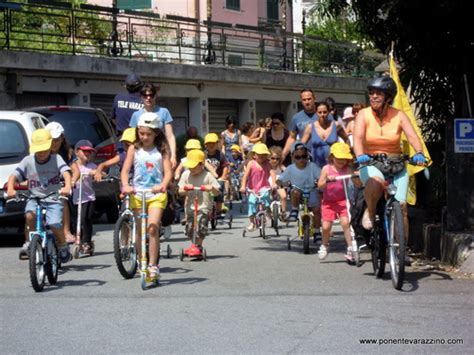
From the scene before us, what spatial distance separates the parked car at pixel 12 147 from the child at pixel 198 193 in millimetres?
2906

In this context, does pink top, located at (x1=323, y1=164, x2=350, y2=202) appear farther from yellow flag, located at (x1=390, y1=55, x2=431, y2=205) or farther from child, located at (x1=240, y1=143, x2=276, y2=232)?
child, located at (x1=240, y1=143, x2=276, y2=232)

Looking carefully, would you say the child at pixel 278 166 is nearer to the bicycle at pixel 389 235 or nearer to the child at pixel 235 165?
the bicycle at pixel 389 235

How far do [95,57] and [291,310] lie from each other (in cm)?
2069

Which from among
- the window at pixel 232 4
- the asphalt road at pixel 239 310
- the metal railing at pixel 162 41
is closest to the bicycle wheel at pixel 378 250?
the asphalt road at pixel 239 310

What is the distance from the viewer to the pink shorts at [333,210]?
1216cm

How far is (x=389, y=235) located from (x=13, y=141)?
6661mm

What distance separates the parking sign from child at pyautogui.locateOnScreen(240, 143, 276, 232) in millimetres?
4599

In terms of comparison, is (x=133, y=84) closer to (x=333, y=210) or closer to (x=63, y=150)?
(x=63, y=150)

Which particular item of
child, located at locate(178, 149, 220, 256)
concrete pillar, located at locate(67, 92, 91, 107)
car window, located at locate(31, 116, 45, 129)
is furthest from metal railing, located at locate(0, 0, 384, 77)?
child, located at locate(178, 149, 220, 256)

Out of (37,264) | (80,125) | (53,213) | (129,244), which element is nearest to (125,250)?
(129,244)

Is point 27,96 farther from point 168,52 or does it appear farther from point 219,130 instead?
point 219,130

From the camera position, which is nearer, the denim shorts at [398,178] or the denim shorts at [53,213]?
the denim shorts at [398,178]

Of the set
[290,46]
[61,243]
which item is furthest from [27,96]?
[61,243]

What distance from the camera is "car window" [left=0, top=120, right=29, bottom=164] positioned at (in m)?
14.6
